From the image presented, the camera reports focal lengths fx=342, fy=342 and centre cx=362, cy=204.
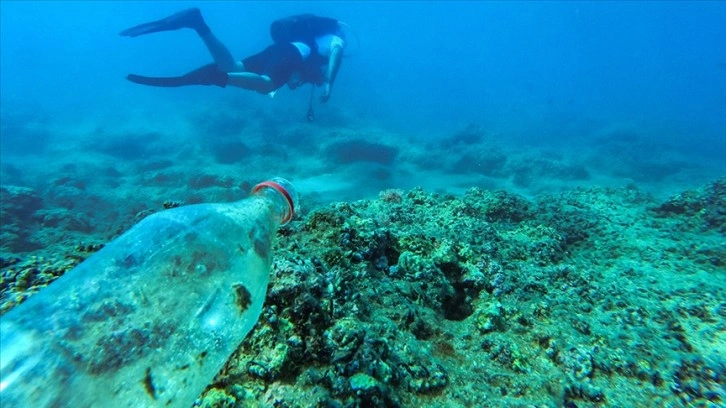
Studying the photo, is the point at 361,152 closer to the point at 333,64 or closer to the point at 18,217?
the point at 333,64

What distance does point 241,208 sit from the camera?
187cm

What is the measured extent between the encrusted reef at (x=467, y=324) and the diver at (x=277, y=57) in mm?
8604

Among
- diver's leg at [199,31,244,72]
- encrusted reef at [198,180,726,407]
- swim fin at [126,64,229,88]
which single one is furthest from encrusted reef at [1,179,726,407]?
diver's leg at [199,31,244,72]

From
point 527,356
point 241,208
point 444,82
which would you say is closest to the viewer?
point 527,356

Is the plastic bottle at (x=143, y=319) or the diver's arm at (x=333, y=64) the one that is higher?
the diver's arm at (x=333, y=64)

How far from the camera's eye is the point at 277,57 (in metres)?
10.6

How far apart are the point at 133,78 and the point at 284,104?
23.4 m

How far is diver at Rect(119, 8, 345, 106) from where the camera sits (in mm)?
9820

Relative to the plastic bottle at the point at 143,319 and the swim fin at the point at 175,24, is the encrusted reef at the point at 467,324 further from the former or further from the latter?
the swim fin at the point at 175,24

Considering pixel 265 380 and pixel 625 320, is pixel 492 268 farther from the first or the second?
pixel 265 380

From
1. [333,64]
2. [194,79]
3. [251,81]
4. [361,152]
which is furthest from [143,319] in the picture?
[361,152]

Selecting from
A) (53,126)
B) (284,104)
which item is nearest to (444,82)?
(284,104)

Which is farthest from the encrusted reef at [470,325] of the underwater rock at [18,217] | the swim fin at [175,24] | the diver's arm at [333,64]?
the swim fin at [175,24]

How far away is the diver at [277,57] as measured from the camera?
9.82 meters
